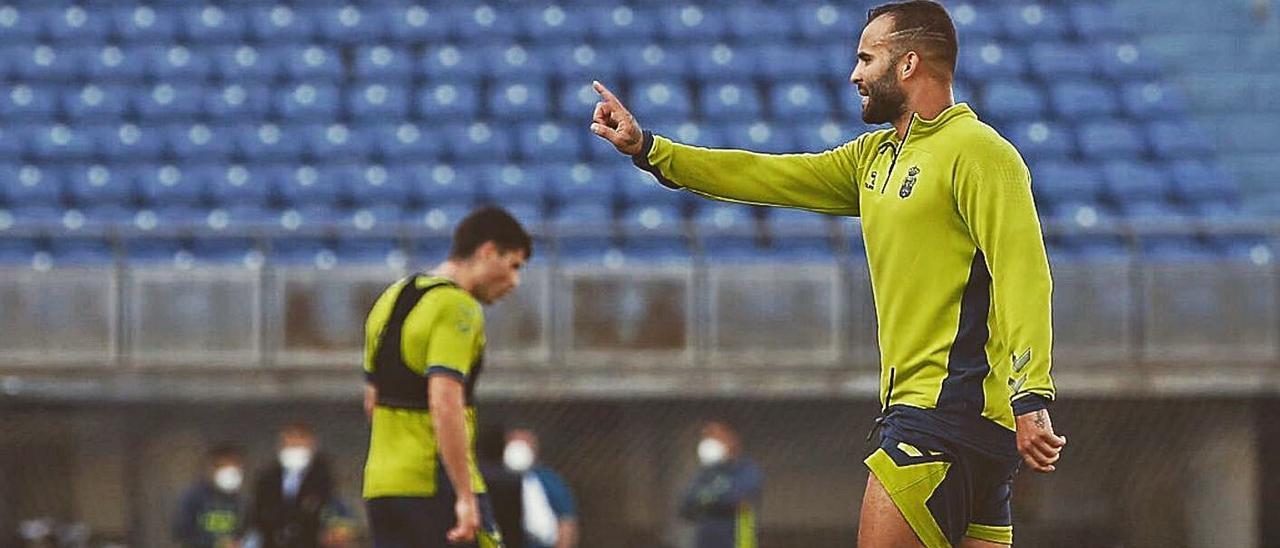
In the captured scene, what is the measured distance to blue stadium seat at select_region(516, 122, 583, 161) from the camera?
19.3 metres

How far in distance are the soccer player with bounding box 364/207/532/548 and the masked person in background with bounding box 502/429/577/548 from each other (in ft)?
18.5

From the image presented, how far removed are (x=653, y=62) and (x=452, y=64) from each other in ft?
6.37

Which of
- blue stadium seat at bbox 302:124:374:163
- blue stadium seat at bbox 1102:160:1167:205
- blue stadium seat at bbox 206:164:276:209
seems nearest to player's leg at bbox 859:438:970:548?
blue stadium seat at bbox 206:164:276:209

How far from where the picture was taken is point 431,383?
7109 mm

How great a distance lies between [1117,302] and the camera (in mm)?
15711

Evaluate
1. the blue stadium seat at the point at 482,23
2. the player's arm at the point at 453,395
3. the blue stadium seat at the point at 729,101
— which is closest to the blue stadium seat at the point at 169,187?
the blue stadium seat at the point at 482,23

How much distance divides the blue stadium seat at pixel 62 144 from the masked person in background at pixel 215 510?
496 centimetres

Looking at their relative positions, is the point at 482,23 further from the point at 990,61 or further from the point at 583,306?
the point at 583,306

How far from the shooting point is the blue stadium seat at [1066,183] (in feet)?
62.4

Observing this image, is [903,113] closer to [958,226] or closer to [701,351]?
[958,226]

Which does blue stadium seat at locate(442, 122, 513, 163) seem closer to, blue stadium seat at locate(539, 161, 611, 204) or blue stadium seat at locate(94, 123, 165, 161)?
blue stadium seat at locate(539, 161, 611, 204)

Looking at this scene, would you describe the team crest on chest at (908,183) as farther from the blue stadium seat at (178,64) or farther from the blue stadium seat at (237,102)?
the blue stadium seat at (178,64)

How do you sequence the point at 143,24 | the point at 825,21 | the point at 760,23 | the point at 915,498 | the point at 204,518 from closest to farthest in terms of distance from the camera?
the point at 915,498
the point at 204,518
the point at 143,24
the point at 760,23
the point at 825,21

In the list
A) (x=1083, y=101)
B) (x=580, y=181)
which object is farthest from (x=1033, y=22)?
(x=580, y=181)
